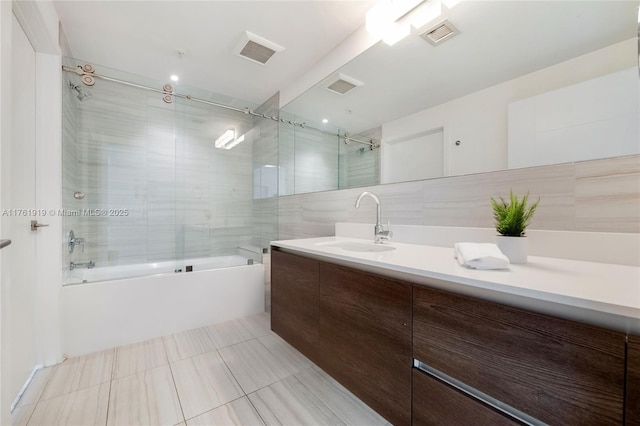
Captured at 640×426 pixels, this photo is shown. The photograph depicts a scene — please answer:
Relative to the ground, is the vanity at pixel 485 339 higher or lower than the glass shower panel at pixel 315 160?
lower

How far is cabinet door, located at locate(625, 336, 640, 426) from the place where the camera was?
464 millimetres

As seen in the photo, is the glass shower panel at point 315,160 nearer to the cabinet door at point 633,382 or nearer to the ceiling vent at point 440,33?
the ceiling vent at point 440,33

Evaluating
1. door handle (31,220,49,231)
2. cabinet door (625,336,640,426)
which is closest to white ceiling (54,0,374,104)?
door handle (31,220,49,231)

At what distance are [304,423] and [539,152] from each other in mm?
1581

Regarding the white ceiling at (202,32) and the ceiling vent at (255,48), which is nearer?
the white ceiling at (202,32)

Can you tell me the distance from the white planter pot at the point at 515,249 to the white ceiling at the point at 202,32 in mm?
1631

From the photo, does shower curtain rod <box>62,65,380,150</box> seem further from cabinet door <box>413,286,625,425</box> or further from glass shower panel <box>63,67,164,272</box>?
cabinet door <box>413,286,625,425</box>

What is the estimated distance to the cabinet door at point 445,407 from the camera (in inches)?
26.0

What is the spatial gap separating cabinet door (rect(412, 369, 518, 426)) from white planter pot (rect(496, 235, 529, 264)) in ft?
1.60

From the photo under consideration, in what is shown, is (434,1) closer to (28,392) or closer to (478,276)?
(478,276)

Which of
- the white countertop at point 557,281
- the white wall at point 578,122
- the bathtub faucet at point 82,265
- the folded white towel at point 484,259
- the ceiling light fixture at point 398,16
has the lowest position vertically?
the bathtub faucet at point 82,265

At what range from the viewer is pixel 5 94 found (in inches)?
37.3

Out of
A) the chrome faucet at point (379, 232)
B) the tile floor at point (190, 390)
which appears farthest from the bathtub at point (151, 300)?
the chrome faucet at point (379, 232)

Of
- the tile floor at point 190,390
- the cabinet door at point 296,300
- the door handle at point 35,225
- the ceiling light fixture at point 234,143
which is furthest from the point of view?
the ceiling light fixture at point 234,143
